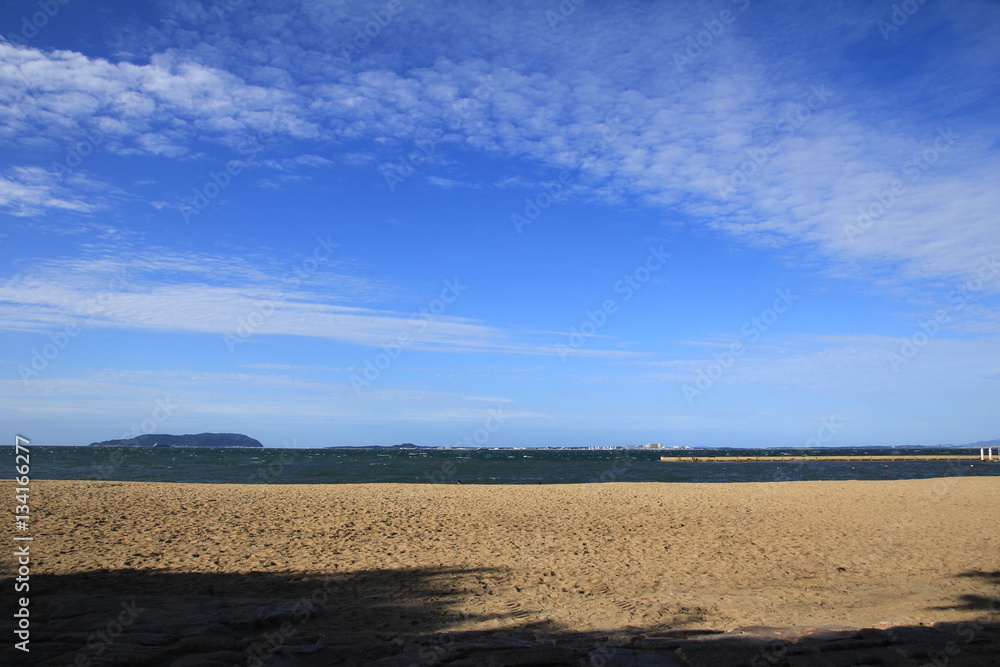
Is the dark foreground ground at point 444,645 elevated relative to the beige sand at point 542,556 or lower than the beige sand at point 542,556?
elevated

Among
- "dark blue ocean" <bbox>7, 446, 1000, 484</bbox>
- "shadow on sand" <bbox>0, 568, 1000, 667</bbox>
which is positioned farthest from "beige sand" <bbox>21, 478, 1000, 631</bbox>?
"dark blue ocean" <bbox>7, 446, 1000, 484</bbox>

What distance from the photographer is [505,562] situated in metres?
9.95

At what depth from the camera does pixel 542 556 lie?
10.5 metres

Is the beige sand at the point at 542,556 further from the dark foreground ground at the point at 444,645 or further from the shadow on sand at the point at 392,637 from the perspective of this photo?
the dark foreground ground at the point at 444,645

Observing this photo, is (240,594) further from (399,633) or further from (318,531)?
(318,531)

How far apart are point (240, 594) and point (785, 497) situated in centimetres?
1808

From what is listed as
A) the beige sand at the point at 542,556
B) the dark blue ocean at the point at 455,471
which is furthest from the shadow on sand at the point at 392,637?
the dark blue ocean at the point at 455,471

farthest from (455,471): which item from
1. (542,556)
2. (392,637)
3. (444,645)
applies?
(444,645)

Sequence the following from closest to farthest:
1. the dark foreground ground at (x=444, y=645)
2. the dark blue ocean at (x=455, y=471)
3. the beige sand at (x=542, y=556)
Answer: the dark foreground ground at (x=444, y=645) < the beige sand at (x=542, y=556) < the dark blue ocean at (x=455, y=471)

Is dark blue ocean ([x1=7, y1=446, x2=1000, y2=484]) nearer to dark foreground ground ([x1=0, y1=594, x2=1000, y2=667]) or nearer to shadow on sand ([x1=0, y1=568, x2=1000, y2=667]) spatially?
shadow on sand ([x1=0, y1=568, x2=1000, y2=667])

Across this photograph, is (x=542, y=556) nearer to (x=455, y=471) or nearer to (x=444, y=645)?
(x=444, y=645)

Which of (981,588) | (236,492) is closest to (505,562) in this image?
(981,588)

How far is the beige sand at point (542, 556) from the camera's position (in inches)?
292

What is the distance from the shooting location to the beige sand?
7.42 meters
